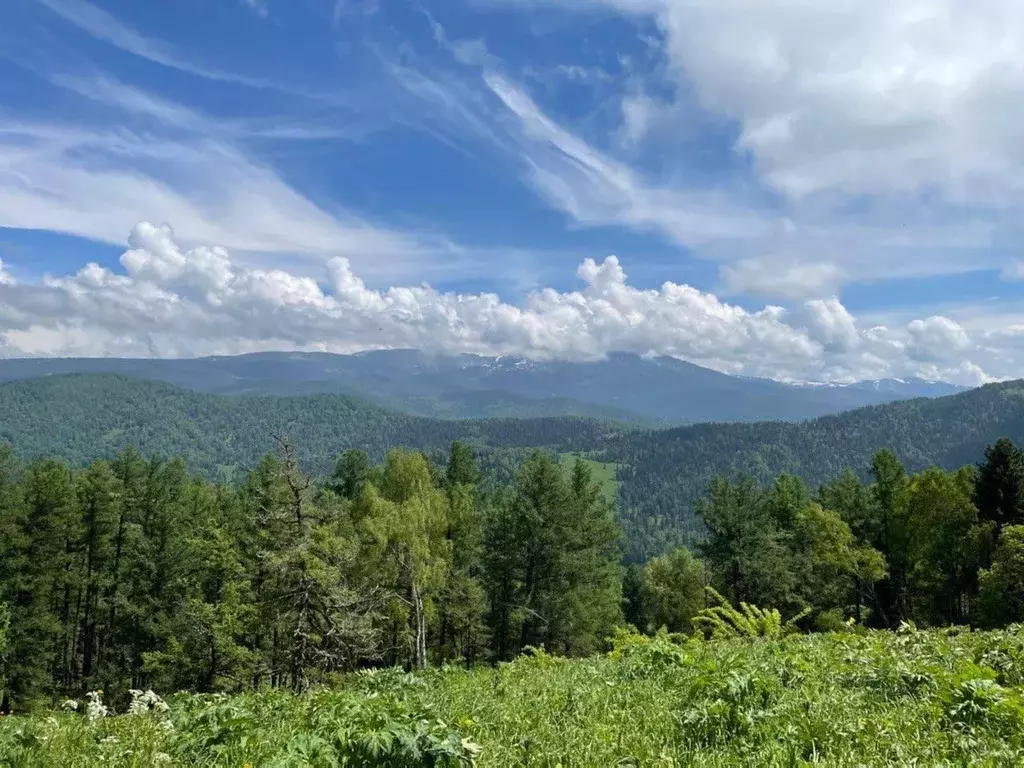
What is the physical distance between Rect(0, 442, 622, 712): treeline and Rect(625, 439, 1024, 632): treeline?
28.0ft

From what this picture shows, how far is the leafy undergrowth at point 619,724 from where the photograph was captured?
466 centimetres

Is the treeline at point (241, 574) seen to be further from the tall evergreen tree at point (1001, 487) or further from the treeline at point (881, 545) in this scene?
the tall evergreen tree at point (1001, 487)

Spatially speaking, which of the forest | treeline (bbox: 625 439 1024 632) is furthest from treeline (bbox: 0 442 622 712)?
treeline (bbox: 625 439 1024 632)

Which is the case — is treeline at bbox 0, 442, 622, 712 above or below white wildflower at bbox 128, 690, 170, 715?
below

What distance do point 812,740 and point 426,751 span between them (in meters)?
3.04

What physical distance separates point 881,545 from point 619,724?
4524 cm

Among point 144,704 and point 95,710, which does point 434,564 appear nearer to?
point 144,704

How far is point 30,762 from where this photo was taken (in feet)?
17.3

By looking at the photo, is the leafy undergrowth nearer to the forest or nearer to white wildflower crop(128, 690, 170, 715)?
white wildflower crop(128, 690, 170, 715)

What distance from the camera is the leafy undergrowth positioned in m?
4.66

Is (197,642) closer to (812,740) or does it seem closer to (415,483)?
(415,483)

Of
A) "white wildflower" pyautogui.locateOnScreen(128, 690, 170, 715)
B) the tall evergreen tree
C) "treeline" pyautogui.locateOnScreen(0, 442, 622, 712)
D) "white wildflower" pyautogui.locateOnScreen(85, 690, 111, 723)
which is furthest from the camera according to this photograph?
the tall evergreen tree

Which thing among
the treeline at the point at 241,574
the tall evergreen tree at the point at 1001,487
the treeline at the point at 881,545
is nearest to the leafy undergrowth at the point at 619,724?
the treeline at the point at 241,574

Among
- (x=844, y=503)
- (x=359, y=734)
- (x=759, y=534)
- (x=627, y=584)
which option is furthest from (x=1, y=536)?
(x=627, y=584)
